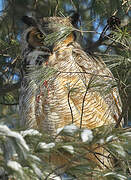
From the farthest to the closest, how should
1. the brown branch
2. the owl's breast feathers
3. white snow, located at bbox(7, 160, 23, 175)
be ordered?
1. the brown branch
2. the owl's breast feathers
3. white snow, located at bbox(7, 160, 23, 175)

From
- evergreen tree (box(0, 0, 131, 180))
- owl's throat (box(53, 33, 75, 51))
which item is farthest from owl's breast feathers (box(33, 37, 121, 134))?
evergreen tree (box(0, 0, 131, 180))

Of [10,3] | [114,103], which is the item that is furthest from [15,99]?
[114,103]

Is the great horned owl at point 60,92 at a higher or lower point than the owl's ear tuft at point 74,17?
lower

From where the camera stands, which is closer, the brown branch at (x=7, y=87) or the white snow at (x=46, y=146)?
the white snow at (x=46, y=146)

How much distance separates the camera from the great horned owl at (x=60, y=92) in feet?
8.66

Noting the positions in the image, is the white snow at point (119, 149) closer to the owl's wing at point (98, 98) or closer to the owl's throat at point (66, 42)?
the owl's wing at point (98, 98)

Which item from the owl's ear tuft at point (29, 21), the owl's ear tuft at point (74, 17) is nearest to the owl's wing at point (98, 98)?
the owl's ear tuft at point (74, 17)

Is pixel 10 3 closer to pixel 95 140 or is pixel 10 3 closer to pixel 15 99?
pixel 15 99

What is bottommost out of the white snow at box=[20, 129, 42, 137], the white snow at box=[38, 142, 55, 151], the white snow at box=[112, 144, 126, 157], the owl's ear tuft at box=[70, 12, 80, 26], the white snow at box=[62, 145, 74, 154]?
the white snow at box=[112, 144, 126, 157]

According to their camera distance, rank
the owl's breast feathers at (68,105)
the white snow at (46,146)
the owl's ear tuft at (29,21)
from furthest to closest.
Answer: the owl's ear tuft at (29,21)
the owl's breast feathers at (68,105)
the white snow at (46,146)

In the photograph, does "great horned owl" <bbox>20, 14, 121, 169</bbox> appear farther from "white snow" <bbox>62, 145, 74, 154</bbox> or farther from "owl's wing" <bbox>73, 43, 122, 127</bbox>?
"white snow" <bbox>62, 145, 74, 154</bbox>

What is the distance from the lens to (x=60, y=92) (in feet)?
8.71

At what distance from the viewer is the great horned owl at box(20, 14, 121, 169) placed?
2641 mm

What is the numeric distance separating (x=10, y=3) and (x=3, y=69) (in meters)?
0.64
